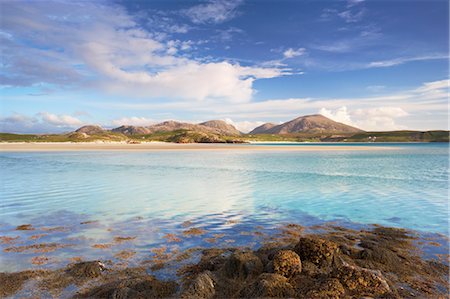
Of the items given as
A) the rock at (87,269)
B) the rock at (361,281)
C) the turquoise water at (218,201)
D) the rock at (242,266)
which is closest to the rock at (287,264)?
the rock at (242,266)

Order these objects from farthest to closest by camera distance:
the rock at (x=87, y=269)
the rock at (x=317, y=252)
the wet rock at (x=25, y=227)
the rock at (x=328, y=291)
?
the wet rock at (x=25, y=227) < the rock at (x=317, y=252) < the rock at (x=87, y=269) < the rock at (x=328, y=291)

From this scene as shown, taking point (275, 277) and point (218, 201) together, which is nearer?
point (275, 277)

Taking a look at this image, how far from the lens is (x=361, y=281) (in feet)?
30.7

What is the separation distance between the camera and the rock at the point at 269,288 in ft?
28.7

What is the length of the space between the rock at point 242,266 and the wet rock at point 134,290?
6.79 ft

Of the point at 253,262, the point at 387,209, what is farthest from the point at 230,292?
the point at 387,209

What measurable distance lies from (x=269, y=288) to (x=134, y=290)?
433cm

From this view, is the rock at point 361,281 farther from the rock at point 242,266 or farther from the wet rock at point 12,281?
the wet rock at point 12,281

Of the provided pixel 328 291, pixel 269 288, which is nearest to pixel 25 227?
pixel 269 288

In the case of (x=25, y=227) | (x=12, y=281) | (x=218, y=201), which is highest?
(x=12, y=281)

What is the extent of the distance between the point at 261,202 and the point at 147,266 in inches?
585

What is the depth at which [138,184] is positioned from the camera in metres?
34.4

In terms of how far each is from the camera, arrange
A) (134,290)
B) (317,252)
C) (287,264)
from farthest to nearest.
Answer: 1. (317,252)
2. (287,264)
3. (134,290)

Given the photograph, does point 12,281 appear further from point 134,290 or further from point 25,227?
point 25,227
